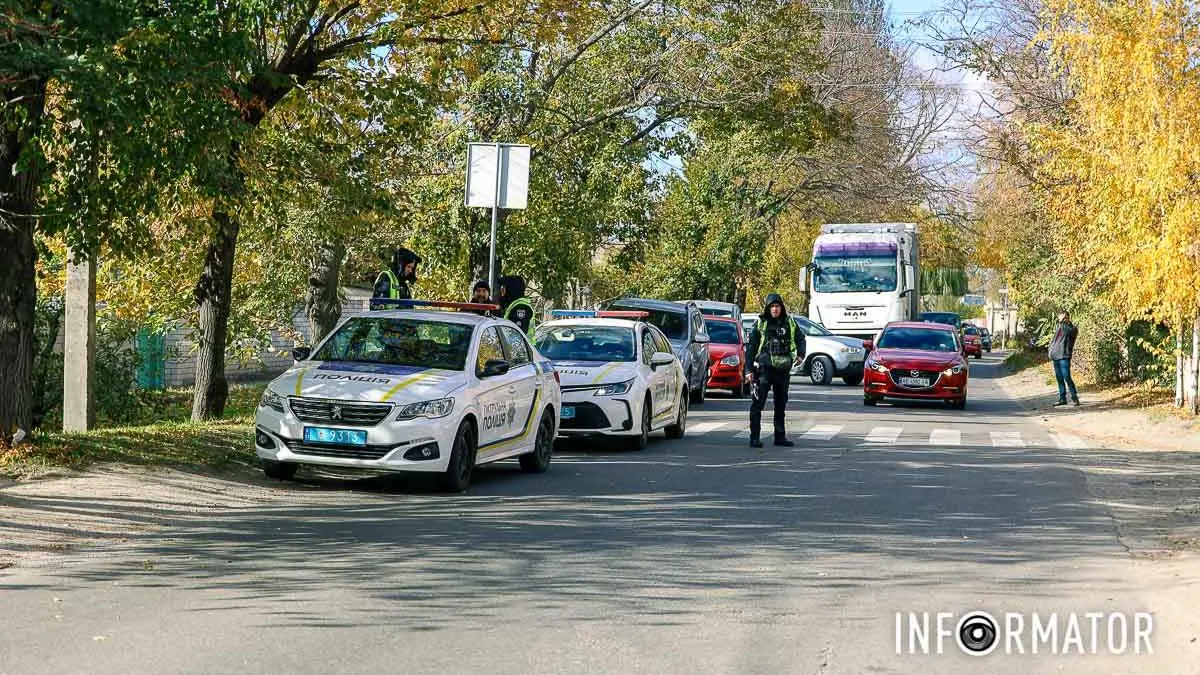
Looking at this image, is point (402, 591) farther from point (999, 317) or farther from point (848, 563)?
point (999, 317)

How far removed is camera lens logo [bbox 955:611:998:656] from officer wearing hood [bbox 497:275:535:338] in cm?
1238

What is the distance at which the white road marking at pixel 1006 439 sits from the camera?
21148 millimetres

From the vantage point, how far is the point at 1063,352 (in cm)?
3117

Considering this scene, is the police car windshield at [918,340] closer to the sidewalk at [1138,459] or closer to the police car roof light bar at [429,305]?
the sidewalk at [1138,459]

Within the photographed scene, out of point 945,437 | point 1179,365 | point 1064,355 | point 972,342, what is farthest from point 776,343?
point 972,342

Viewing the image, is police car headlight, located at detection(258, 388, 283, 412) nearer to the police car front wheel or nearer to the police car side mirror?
the police car front wheel

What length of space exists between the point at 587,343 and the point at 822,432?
470cm

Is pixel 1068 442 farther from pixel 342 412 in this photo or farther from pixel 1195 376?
pixel 342 412

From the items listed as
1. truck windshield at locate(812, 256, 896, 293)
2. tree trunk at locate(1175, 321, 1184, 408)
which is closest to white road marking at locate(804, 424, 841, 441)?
tree trunk at locate(1175, 321, 1184, 408)

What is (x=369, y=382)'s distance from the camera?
1334 cm

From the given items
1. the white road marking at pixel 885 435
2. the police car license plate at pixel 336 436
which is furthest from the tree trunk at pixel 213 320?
the white road marking at pixel 885 435

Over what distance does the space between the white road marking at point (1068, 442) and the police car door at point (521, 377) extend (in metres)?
8.80

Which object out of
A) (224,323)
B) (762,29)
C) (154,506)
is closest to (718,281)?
(762,29)

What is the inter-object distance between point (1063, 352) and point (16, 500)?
23.8 metres
